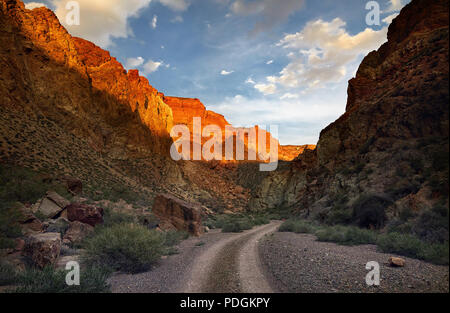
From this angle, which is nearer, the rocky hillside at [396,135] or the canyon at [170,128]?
the rocky hillside at [396,135]

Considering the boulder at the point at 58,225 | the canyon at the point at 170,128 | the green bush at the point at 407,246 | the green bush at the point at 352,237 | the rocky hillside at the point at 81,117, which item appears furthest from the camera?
the rocky hillside at the point at 81,117

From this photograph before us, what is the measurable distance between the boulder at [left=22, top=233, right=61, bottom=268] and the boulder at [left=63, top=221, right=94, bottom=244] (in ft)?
9.68

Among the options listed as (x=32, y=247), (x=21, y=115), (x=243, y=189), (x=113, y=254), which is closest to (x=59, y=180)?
(x=21, y=115)

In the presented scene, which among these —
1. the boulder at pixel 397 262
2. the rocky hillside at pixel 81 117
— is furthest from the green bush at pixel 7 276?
the rocky hillside at pixel 81 117

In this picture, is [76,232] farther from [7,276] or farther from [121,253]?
[7,276]

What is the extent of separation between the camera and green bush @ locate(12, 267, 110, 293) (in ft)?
14.5

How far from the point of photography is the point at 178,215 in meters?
16.5

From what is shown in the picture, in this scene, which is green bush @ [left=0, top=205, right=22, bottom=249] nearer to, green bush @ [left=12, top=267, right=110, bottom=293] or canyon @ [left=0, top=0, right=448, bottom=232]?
green bush @ [left=12, top=267, right=110, bottom=293]

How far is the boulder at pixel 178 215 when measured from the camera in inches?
637

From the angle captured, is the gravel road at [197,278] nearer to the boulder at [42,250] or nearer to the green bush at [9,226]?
the boulder at [42,250]

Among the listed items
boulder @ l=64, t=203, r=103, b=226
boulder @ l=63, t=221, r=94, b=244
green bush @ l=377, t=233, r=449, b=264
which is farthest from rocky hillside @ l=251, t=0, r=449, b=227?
boulder @ l=64, t=203, r=103, b=226

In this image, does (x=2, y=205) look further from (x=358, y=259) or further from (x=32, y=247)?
(x=358, y=259)

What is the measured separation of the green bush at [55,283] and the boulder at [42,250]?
1322 millimetres
